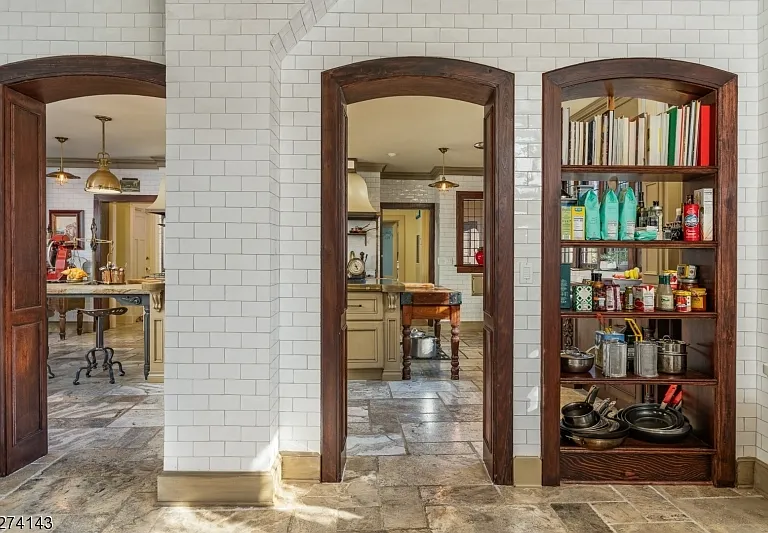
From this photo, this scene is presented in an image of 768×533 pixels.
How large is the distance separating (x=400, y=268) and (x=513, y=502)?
971 cm

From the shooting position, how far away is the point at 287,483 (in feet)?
9.81

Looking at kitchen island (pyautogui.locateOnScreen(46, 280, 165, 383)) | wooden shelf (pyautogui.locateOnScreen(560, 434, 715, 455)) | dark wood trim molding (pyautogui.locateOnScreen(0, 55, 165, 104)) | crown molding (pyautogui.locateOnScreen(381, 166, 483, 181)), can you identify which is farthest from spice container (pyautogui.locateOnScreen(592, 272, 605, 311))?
crown molding (pyautogui.locateOnScreen(381, 166, 483, 181))

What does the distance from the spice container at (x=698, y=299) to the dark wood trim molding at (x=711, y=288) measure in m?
0.06

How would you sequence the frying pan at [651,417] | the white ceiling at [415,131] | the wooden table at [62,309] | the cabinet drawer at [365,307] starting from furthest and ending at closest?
1. the wooden table at [62,309]
2. the white ceiling at [415,131]
3. the cabinet drawer at [365,307]
4. the frying pan at [651,417]

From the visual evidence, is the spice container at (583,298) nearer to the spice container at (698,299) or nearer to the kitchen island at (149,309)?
the spice container at (698,299)

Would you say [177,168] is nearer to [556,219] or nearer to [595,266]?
[556,219]

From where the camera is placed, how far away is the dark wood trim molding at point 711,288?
292 centimetres

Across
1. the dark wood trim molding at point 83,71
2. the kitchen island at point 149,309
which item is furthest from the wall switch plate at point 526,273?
the kitchen island at point 149,309

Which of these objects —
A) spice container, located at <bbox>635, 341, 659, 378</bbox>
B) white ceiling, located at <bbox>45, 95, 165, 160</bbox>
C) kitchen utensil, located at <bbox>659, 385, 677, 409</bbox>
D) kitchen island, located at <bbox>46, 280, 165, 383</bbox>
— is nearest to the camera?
spice container, located at <bbox>635, 341, 659, 378</bbox>

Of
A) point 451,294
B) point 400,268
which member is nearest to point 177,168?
point 451,294

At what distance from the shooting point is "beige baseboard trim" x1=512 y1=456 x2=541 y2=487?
2.96m

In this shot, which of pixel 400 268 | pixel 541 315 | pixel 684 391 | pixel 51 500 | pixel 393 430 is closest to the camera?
pixel 51 500

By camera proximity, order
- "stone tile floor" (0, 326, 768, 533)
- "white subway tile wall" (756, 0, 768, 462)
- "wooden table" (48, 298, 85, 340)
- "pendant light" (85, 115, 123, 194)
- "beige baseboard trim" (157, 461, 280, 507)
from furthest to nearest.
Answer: "wooden table" (48, 298, 85, 340) → "pendant light" (85, 115, 123, 194) → "white subway tile wall" (756, 0, 768, 462) → "beige baseboard trim" (157, 461, 280, 507) → "stone tile floor" (0, 326, 768, 533)

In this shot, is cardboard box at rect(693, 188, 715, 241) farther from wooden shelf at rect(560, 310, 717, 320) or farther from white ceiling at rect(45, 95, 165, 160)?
white ceiling at rect(45, 95, 165, 160)
